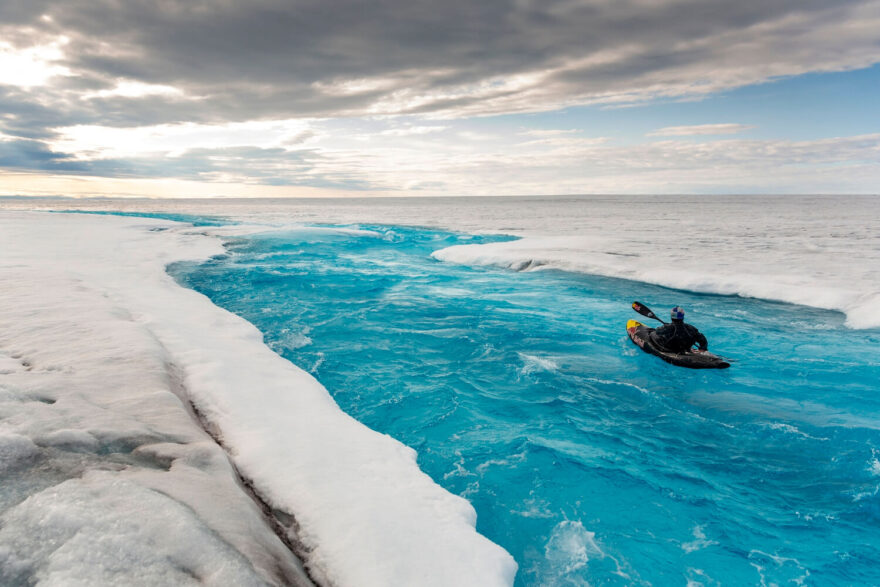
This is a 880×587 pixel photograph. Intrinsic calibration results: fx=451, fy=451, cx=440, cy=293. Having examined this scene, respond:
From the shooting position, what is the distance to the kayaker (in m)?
11.6

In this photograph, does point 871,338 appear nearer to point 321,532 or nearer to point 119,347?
point 321,532

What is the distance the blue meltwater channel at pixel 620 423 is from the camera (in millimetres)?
5816

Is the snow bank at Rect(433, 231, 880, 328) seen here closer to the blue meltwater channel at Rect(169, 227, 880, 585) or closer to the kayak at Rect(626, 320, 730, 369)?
the blue meltwater channel at Rect(169, 227, 880, 585)

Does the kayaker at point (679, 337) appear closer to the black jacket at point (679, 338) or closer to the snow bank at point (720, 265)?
the black jacket at point (679, 338)

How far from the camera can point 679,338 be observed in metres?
11.6

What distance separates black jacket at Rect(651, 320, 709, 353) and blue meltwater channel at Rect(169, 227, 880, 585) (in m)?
0.55

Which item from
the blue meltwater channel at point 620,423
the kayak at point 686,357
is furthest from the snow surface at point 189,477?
the kayak at point 686,357

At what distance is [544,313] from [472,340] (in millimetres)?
4279

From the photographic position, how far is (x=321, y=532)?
177 inches

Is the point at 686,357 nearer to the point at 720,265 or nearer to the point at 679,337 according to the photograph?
the point at 679,337

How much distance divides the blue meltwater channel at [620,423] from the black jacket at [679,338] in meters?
0.55

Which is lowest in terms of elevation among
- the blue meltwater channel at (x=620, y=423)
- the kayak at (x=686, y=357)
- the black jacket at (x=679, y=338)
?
the blue meltwater channel at (x=620, y=423)

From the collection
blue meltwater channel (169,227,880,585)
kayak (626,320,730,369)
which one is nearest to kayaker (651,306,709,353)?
kayak (626,320,730,369)

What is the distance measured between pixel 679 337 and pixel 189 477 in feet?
36.8
